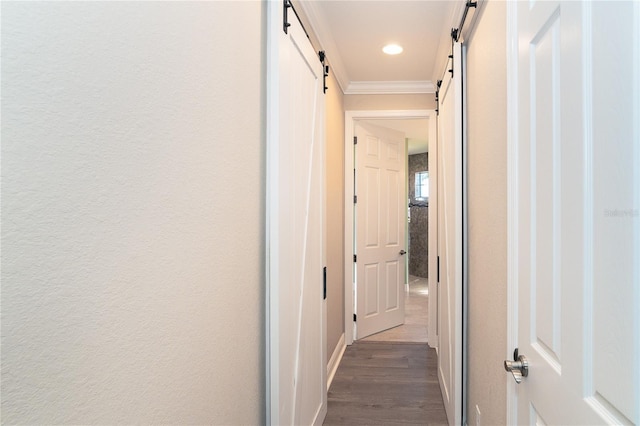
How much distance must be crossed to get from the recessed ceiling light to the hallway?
2.68 m

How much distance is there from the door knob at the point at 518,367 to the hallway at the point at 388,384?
1572mm

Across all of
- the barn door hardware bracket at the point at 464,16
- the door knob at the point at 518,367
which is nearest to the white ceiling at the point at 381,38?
the barn door hardware bracket at the point at 464,16

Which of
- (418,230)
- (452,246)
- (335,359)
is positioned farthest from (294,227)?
(418,230)

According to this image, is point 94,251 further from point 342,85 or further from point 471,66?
point 342,85

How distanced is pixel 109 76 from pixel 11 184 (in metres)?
0.28

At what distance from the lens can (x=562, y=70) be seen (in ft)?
3.04

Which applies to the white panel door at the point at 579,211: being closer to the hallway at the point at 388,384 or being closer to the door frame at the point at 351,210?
the hallway at the point at 388,384

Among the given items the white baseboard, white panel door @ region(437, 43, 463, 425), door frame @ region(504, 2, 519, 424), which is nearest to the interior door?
the white baseboard

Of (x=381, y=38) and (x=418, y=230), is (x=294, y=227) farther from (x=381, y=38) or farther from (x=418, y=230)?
(x=418, y=230)

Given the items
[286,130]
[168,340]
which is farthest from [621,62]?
[286,130]

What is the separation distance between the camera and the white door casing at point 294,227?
1.59 meters

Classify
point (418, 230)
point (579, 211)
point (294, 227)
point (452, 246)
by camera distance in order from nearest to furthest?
1. point (579, 211)
2. point (294, 227)
3. point (452, 246)
4. point (418, 230)

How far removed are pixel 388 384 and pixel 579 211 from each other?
2666 mm

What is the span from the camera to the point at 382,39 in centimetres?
294
